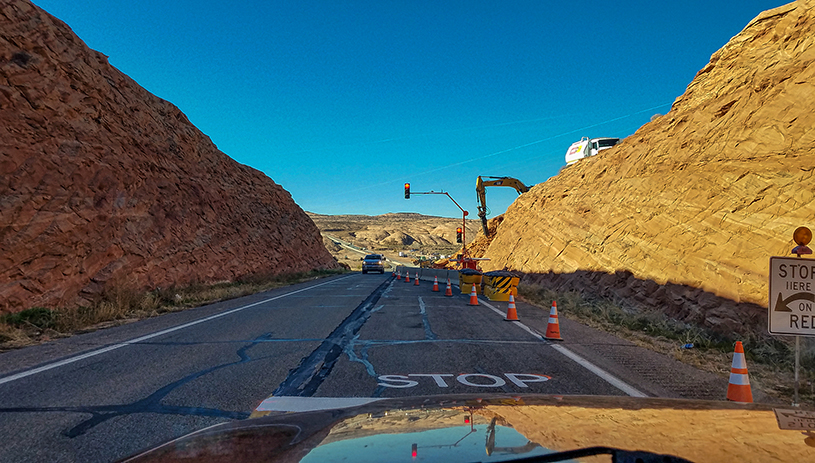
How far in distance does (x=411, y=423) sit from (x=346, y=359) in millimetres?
5239

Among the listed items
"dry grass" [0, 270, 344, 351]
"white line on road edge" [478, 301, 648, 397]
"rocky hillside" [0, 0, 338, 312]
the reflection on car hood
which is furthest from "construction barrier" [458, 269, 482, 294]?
the reflection on car hood

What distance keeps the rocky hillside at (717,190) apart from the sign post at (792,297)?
4.73 m

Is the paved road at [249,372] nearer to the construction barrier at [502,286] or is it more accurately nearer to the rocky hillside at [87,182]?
the rocky hillside at [87,182]

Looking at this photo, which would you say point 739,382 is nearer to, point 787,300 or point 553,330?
point 787,300

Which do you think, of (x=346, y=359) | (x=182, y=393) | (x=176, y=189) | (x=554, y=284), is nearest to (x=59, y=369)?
(x=182, y=393)

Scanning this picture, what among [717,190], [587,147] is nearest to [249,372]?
[717,190]

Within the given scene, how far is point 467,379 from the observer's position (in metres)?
6.38

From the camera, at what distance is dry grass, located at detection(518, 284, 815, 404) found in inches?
272

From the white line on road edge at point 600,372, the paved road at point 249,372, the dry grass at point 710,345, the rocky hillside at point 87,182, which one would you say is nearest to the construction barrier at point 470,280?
the dry grass at point 710,345

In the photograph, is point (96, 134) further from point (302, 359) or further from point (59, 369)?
point (302, 359)

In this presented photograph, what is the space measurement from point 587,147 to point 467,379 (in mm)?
34909

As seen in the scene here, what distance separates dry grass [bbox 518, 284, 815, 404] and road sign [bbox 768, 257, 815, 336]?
32.5 inches

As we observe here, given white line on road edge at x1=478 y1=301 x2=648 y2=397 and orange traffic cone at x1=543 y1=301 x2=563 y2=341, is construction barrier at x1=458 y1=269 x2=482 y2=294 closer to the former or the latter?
white line on road edge at x1=478 y1=301 x2=648 y2=397

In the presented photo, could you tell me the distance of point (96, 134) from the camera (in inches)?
800
